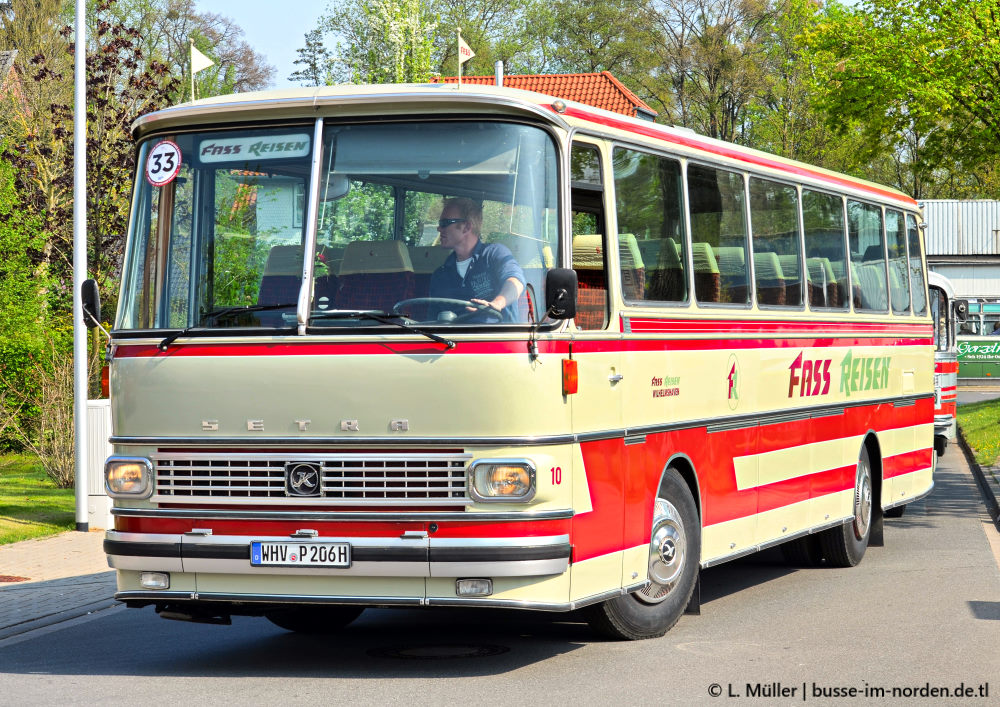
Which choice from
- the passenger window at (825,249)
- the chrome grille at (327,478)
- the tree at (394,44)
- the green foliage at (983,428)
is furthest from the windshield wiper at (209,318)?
the tree at (394,44)

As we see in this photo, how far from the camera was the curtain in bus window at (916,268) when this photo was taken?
48.4 feet

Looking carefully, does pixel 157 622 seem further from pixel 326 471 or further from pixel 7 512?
pixel 7 512

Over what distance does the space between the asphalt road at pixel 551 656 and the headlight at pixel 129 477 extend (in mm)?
988

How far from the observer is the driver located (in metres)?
7.65

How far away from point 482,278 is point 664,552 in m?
2.27

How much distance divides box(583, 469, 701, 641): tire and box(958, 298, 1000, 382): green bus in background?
4354 cm

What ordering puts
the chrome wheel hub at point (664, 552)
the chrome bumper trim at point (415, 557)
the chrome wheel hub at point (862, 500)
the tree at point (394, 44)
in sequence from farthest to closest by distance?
the tree at point (394, 44) < the chrome wheel hub at point (862, 500) < the chrome wheel hub at point (664, 552) < the chrome bumper trim at point (415, 557)

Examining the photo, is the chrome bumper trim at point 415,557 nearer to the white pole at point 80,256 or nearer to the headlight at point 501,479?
the headlight at point 501,479

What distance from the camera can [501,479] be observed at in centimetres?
752

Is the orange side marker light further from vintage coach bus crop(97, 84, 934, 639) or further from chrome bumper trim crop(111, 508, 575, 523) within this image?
chrome bumper trim crop(111, 508, 575, 523)

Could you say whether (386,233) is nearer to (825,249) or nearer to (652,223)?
(652,223)

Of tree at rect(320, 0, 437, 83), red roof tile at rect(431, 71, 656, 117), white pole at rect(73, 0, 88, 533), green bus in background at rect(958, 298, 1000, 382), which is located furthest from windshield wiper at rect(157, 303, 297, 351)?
green bus in background at rect(958, 298, 1000, 382)

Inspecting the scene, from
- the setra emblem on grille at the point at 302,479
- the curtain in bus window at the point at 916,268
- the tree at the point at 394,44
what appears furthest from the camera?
the tree at the point at 394,44

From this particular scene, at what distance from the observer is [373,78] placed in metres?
37.1
